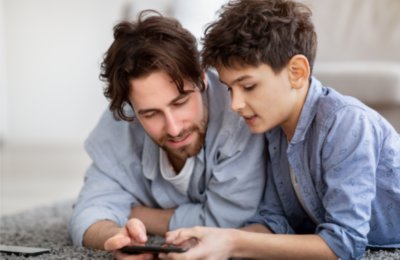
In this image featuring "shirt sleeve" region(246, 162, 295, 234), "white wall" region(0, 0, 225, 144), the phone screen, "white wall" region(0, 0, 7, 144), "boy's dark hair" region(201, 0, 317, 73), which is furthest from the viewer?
"white wall" region(0, 0, 7, 144)

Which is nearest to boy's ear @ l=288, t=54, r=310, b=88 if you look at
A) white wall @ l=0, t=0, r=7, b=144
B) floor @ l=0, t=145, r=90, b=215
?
floor @ l=0, t=145, r=90, b=215

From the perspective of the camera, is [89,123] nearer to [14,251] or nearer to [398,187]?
[14,251]

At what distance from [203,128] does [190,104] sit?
91mm

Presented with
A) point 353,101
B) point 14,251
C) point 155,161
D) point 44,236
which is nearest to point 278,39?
point 353,101

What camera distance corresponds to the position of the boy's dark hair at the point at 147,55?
1310mm

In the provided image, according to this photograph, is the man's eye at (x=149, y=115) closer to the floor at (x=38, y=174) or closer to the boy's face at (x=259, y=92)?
the boy's face at (x=259, y=92)

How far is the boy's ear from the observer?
4.10 ft

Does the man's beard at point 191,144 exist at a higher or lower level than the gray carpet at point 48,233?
higher

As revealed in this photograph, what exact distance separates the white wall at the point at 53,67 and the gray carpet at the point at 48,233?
1.84 metres

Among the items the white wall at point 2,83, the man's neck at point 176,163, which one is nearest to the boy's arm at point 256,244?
the man's neck at point 176,163

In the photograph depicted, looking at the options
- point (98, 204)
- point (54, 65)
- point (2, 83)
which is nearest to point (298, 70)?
point (98, 204)

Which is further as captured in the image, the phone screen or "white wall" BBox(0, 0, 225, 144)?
"white wall" BBox(0, 0, 225, 144)

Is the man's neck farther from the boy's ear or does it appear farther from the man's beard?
the boy's ear

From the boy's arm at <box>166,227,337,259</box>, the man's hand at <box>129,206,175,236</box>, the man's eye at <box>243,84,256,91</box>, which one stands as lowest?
the man's hand at <box>129,206,175,236</box>
